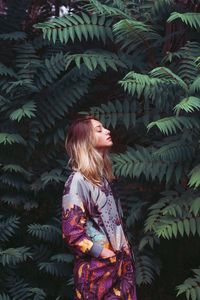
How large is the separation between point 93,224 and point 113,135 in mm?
2002

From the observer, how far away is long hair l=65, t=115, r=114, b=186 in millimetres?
2121

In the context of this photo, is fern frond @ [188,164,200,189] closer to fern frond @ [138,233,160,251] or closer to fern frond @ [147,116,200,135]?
fern frond @ [147,116,200,135]

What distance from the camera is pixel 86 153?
2145 mm

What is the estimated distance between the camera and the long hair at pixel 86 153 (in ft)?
6.96

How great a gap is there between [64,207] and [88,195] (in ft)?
0.38

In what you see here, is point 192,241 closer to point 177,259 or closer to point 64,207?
point 177,259

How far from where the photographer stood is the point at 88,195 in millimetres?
2082

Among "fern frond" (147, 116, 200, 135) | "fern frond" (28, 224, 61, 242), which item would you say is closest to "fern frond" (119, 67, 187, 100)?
"fern frond" (147, 116, 200, 135)

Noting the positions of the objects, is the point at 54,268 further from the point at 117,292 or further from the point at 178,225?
the point at 117,292

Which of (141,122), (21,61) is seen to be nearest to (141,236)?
(141,122)

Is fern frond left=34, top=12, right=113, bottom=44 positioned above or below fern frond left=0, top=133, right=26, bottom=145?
above

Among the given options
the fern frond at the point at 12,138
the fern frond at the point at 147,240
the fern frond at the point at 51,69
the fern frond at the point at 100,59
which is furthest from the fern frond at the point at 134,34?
the fern frond at the point at 147,240

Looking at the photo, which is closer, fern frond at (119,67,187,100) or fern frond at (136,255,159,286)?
fern frond at (119,67,187,100)

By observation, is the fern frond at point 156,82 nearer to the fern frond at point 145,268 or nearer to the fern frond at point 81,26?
the fern frond at point 81,26
